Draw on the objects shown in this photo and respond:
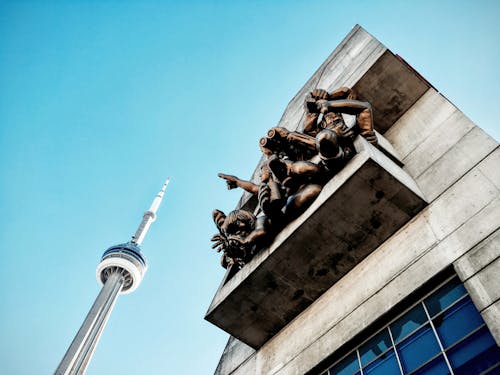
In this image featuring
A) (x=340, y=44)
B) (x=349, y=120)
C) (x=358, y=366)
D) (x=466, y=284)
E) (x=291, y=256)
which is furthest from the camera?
(x=340, y=44)

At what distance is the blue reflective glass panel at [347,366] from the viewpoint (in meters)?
5.98

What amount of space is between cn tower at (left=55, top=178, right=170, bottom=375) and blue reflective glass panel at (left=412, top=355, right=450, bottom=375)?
8777 centimetres

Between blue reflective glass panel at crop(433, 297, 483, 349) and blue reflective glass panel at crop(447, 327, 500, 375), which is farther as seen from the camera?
blue reflective glass panel at crop(433, 297, 483, 349)

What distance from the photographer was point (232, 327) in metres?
7.96

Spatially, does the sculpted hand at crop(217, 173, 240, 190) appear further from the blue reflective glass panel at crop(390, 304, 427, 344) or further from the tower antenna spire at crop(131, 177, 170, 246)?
the tower antenna spire at crop(131, 177, 170, 246)

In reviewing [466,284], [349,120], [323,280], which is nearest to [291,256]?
[323,280]

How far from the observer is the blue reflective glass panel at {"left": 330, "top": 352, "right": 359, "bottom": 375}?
5.98 meters

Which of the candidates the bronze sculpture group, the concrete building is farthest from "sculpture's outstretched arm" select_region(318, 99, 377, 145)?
the concrete building

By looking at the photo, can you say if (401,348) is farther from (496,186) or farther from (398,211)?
(496,186)

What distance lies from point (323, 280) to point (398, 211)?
1808mm

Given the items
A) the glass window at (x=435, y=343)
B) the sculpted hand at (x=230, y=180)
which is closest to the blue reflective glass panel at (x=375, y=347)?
the glass window at (x=435, y=343)

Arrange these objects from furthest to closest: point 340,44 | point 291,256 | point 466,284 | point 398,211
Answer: point 340,44, point 291,256, point 398,211, point 466,284

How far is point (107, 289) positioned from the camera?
301 feet

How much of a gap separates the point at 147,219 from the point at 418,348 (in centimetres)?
12039
